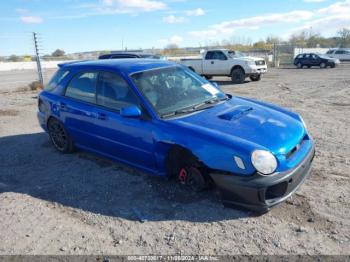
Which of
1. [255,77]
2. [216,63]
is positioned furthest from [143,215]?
[255,77]

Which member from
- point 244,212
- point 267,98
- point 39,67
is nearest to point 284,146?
A: point 244,212

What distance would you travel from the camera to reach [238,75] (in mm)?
17406

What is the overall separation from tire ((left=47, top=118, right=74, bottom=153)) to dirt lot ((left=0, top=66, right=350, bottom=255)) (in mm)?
169

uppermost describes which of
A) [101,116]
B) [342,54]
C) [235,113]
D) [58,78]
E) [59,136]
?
[58,78]

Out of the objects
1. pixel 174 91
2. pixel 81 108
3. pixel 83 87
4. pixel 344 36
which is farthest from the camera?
pixel 344 36

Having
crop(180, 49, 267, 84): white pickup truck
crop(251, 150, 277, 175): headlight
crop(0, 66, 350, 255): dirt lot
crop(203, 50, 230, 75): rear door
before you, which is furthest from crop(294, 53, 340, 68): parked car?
crop(251, 150, 277, 175): headlight

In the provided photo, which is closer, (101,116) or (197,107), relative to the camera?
(197,107)

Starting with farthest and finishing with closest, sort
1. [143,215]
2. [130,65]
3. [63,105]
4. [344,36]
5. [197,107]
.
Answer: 1. [344,36]
2. [63,105]
3. [130,65]
4. [197,107]
5. [143,215]

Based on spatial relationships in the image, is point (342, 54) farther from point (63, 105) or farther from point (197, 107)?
point (63, 105)

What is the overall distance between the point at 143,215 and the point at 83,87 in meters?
2.41

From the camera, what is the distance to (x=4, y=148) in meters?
6.43

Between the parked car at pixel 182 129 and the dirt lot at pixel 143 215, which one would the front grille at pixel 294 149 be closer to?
the parked car at pixel 182 129

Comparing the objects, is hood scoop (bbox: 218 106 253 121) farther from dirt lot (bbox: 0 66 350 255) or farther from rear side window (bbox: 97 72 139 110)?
rear side window (bbox: 97 72 139 110)

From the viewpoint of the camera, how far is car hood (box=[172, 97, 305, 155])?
353 cm
